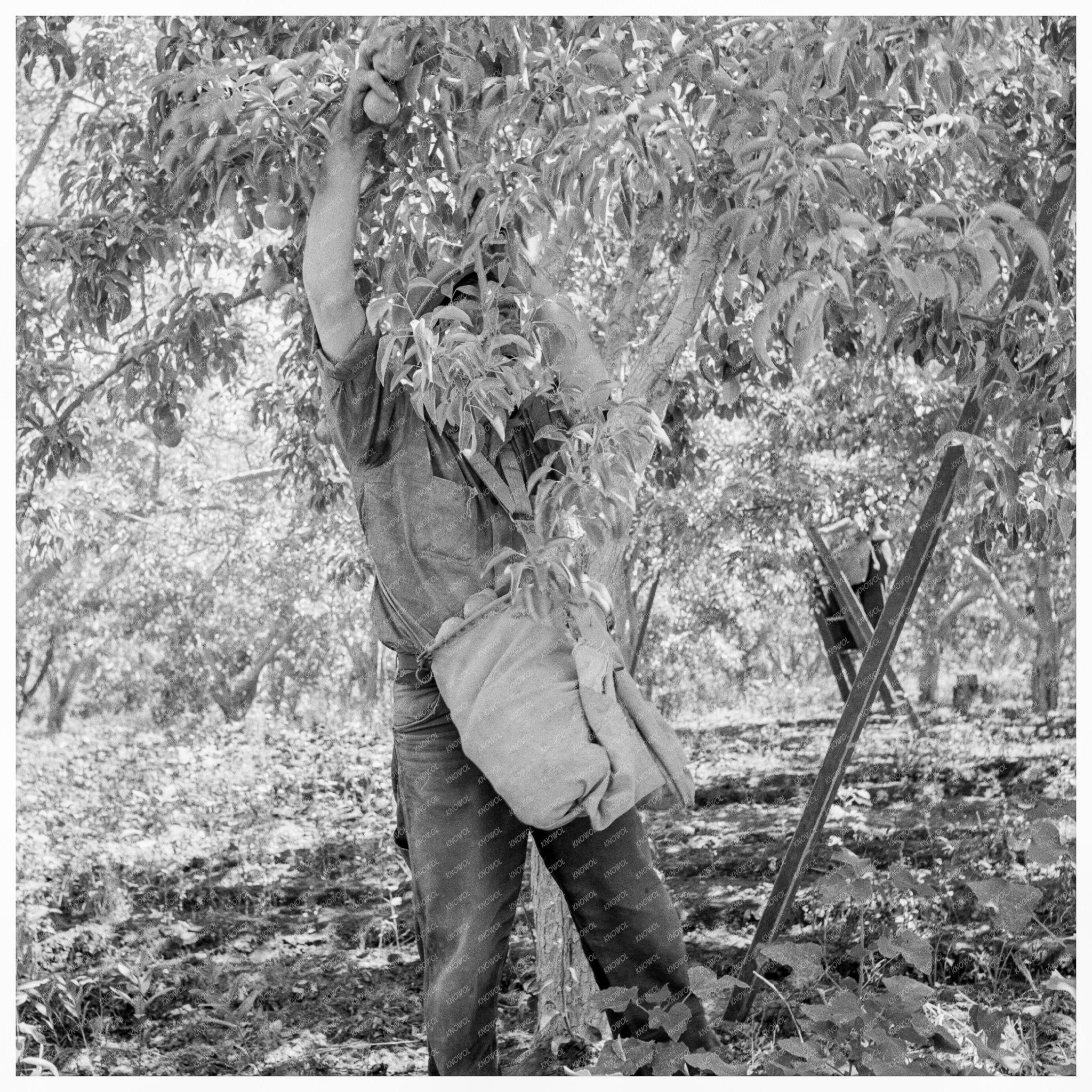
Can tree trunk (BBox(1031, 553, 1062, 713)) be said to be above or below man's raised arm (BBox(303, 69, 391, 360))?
below

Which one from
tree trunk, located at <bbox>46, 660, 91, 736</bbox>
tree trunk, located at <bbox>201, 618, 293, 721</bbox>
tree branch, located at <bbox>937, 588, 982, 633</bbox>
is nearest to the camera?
tree branch, located at <bbox>937, 588, 982, 633</bbox>

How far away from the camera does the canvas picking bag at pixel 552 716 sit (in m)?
2.03

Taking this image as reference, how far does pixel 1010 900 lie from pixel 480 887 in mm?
1251

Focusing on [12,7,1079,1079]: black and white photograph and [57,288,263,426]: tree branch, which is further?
[57,288,263,426]: tree branch

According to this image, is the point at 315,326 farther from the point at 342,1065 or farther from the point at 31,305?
the point at 342,1065

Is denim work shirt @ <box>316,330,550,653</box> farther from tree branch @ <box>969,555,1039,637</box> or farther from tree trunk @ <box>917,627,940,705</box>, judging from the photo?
tree trunk @ <box>917,627,940,705</box>

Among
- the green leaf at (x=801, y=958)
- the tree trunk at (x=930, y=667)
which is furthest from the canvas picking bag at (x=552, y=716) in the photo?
the tree trunk at (x=930, y=667)

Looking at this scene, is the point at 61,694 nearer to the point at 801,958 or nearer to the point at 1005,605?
the point at 1005,605

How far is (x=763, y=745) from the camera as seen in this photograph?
10242mm

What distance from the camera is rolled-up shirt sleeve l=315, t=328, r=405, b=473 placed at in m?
2.10

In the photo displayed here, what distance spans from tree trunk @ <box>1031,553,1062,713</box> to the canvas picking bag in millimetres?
8231

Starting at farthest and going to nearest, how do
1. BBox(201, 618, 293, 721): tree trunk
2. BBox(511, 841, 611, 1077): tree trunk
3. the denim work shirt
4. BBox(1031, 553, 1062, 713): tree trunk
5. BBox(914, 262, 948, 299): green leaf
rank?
BBox(201, 618, 293, 721): tree trunk, BBox(1031, 553, 1062, 713): tree trunk, BBox(511, 841, 611, 1077): tree trunk, the denim work shirt, BBox(914, 262, 948, 299): green leaf

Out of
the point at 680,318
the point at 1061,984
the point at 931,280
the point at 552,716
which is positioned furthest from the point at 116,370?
the point at 1061,984

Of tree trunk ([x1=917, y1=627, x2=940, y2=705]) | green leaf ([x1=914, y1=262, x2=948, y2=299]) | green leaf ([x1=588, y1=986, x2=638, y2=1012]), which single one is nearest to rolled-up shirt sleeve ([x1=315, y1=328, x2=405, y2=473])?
green leaf ([x1=914, y1=262, x2=948, y2=299])
